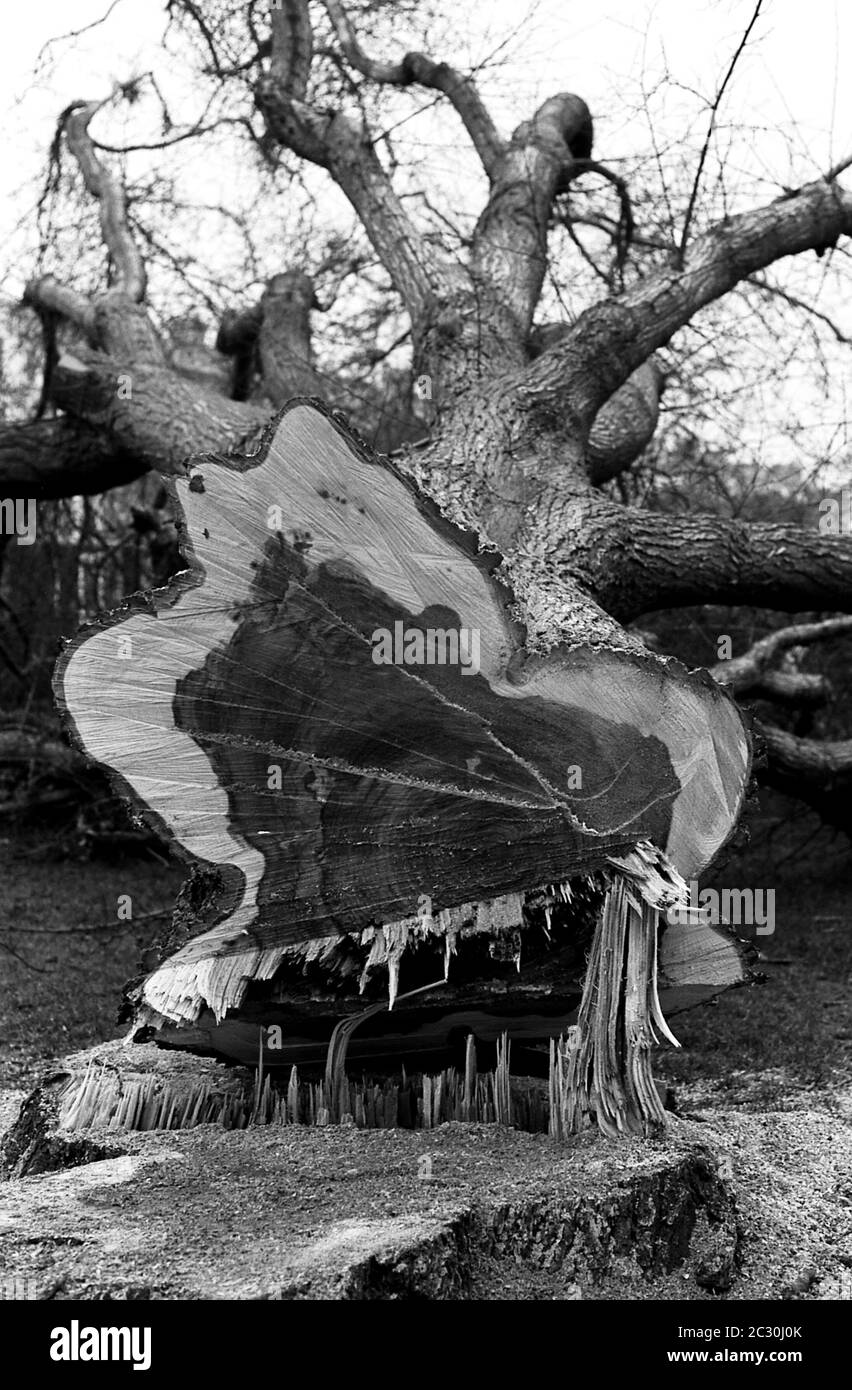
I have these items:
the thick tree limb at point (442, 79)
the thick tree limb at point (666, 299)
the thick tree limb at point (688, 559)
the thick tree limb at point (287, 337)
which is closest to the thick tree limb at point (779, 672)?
the thick tree limb at point (688, 559)

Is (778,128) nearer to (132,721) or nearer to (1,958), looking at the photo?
(132,721)

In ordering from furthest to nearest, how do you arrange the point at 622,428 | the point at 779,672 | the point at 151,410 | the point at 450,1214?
the point at 779,672, the point at 622,428, the point at 151,410, the point at 450,1214

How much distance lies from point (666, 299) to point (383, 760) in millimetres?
3064

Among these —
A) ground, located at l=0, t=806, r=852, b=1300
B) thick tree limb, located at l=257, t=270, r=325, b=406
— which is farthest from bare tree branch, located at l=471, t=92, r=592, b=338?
ground, located at l=0, t=806, r=852, b=1300

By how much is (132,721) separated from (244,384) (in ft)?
18.0

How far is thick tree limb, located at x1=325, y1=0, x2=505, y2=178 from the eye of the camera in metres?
6.32

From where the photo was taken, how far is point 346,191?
19.4ft

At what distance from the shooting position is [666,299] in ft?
16.3

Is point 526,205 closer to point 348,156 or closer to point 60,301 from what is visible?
point 348,156

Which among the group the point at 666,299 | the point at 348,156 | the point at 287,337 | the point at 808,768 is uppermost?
the point at 348,156

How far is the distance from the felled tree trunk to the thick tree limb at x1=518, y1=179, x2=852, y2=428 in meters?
1.88

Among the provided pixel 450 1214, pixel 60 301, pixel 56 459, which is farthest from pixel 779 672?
pixel 450 1214
